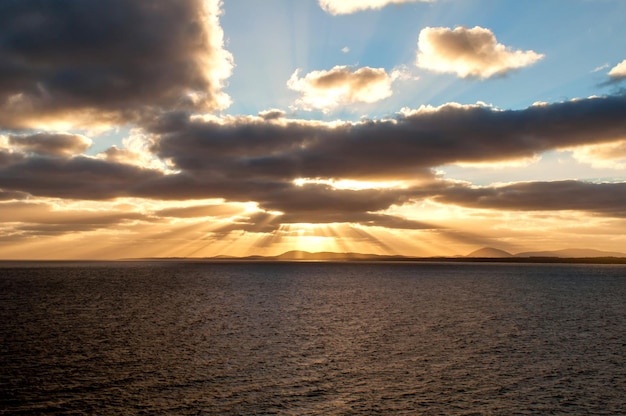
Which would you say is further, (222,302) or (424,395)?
(222,302)

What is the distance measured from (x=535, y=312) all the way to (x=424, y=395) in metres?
61.8

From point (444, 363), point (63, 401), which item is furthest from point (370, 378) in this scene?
point (63, 401)

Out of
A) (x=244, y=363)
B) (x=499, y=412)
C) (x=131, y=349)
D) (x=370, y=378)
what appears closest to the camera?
(x=499, y=412)

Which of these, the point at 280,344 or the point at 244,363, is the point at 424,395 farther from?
the point at 280,344

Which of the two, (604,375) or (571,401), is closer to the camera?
(571,401)

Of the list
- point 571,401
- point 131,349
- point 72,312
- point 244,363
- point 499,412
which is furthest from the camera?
point 72,312

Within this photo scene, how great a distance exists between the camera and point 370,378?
39375 millimetres

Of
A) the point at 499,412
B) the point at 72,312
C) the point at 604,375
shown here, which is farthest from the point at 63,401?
the point at 72,312

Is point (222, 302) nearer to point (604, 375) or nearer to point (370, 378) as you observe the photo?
point (370, 378)

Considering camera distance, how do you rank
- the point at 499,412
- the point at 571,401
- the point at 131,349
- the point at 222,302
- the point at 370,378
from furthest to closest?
the point at 222,302 < the point at 131,349 < the point at 370,378 < the point at 571,401 < the point at 499,412

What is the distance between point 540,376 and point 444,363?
25.9 feet

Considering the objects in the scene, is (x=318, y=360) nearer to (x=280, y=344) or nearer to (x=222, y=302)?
(x=280, y=344)

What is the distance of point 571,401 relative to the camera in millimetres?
33469

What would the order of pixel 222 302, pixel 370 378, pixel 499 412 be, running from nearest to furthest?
pixel 499 412
pixel 370 378
pixel 222 302
